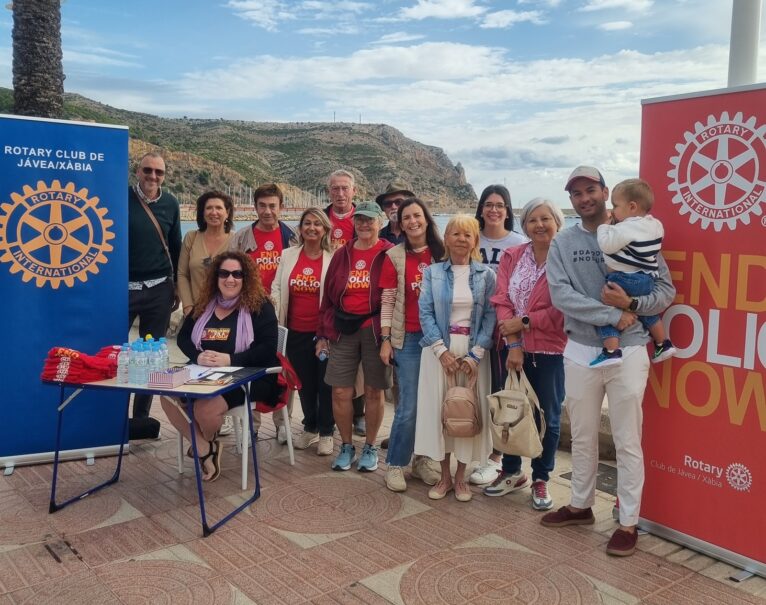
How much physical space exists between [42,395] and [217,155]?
190ft

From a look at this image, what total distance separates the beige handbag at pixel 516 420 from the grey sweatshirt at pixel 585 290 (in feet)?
1.58

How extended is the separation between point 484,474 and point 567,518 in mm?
792

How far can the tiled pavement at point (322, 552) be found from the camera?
8.99 feet

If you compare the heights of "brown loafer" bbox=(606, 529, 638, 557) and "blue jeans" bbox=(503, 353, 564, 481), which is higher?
"blue jeans" bbox=(503, 353, 564, 481)

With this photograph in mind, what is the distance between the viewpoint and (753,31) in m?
3.12

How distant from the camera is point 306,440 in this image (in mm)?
4801

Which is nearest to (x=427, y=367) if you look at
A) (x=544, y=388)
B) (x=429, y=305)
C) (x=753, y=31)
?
(x=429, y=305)

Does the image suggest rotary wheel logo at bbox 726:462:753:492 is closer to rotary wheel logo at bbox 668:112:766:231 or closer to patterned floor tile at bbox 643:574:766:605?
patterned floor tile at bbox 643:574:766:605

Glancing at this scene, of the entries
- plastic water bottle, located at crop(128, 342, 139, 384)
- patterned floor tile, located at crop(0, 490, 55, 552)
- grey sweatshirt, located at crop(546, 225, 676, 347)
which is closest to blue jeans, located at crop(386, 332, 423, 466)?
grey sweatshirt, located at crop(546, 225, 676, 347)

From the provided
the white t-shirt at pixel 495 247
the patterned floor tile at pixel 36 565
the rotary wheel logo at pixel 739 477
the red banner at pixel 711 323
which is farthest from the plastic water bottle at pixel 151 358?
the rotary wheel logo at pixel 739 477

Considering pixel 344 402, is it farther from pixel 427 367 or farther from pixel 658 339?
pixel 658 339

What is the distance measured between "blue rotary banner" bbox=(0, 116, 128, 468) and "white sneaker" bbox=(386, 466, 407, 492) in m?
2.00

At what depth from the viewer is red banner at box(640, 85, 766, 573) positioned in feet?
9.43

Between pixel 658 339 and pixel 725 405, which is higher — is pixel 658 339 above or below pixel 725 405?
above
